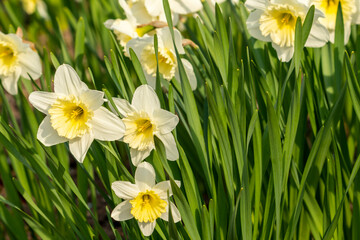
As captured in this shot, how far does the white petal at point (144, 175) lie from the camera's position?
1154 mm

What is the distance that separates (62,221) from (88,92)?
0.67 meters

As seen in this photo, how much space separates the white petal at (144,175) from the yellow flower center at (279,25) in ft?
1.87

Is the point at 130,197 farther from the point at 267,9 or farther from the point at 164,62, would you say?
the point at 267,9

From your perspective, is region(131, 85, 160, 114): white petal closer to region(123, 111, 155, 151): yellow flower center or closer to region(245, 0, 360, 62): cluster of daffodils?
region(123, 111, 155, 151): yellow flower center

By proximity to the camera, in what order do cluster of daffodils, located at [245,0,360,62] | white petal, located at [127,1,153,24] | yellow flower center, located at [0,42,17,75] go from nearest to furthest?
cluster of daffodils, located at [245,0,360,62], yellow flower center, located at [0,42,17,75], white petal, located at [127,1,153,24]

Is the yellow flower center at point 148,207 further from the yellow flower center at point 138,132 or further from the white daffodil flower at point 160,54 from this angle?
the white daffodil flower at point 160,54

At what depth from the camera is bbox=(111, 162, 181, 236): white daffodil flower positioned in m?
1.16

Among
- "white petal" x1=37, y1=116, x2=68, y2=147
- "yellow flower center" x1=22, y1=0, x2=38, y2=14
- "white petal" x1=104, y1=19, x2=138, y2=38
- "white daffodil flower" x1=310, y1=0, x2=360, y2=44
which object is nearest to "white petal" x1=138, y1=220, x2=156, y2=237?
"white petal" x1=37, y1=116, x2=68, y2=147

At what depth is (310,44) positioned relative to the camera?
1367 millimetres

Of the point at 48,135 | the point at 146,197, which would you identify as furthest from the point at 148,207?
the point at 48,135

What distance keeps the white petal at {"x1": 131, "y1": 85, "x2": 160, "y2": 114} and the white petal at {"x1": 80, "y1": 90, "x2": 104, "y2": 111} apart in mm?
93

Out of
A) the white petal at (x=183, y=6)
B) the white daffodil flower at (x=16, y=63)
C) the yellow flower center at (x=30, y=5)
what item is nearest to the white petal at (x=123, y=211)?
the white daffodil flower at (x=16, y=63)

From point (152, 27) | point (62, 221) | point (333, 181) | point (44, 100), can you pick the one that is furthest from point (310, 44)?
point (62, 221)

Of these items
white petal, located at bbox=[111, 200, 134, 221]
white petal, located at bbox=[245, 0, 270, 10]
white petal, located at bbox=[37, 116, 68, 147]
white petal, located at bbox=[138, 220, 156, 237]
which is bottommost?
white petal, located at bbox=[138, 220, 156, 237]
